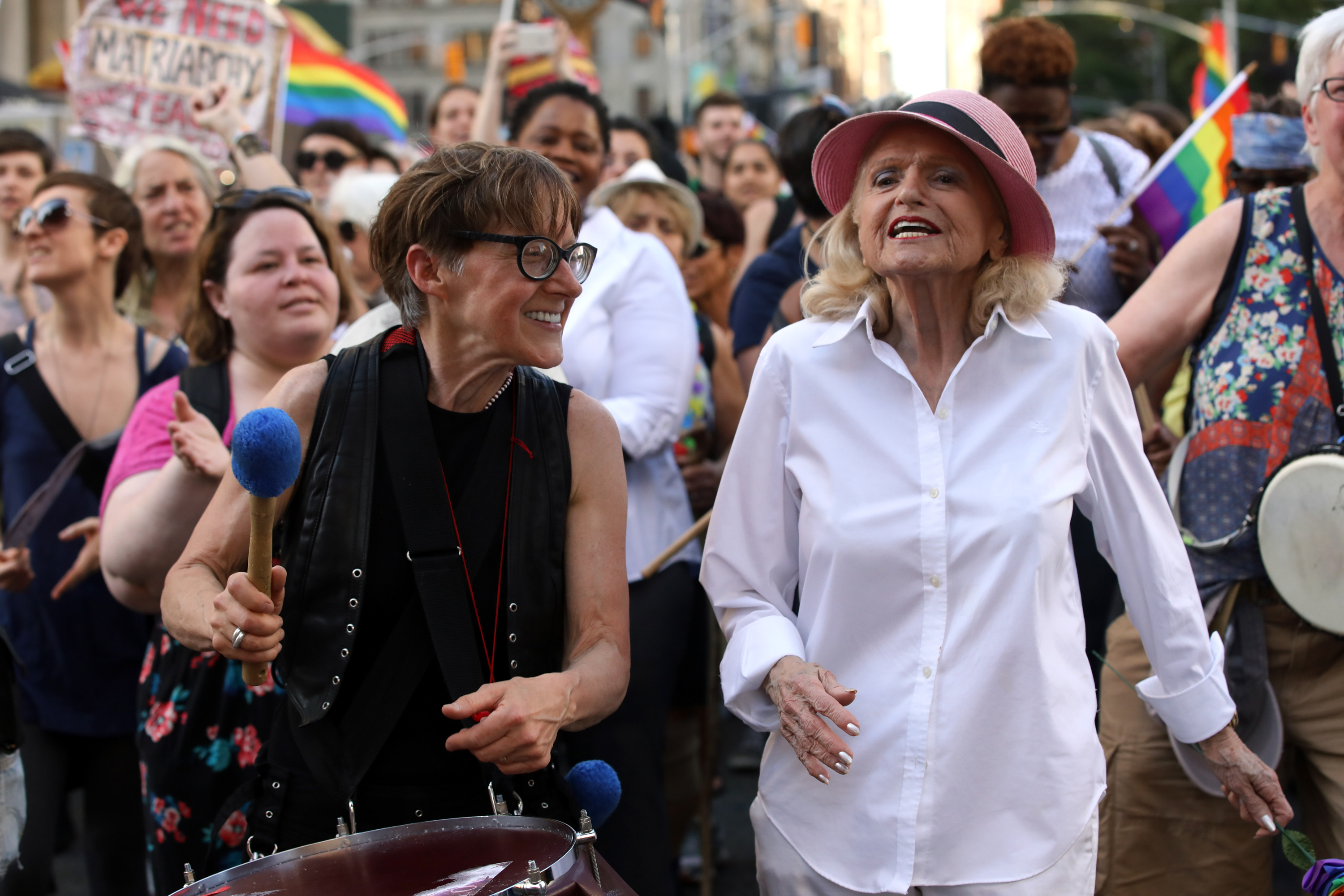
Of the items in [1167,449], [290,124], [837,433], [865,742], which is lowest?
[865,742]

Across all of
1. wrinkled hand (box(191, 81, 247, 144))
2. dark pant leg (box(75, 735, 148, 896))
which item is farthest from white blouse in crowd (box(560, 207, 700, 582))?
wrinkled hand (box(191, 81, 247, 144))

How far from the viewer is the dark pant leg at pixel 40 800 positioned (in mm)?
3205

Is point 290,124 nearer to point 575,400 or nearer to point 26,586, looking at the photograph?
point 26,586

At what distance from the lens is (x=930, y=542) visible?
7.51ft

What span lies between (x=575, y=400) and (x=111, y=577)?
4.57ft

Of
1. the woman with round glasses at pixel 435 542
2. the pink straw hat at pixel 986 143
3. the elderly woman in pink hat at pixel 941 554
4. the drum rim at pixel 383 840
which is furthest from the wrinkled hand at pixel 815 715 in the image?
the pink straw hat at pixel 986 143

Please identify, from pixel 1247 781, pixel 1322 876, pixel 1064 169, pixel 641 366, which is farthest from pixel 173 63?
pixel 1322 876

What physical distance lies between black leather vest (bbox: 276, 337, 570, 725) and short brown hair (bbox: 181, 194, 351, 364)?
1101 millimetres

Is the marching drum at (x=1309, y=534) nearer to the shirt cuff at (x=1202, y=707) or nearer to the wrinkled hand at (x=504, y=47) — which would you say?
the shirt cuff at (x=1202, y=707)

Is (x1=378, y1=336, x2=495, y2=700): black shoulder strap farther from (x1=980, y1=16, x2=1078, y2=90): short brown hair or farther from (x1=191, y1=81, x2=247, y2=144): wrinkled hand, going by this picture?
(x1=191, y1=81, x2=247, y2=144): wrinkled hand

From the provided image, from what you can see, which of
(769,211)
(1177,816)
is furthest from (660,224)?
(1177,816)

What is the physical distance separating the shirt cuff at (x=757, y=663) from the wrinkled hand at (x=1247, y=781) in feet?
2.72

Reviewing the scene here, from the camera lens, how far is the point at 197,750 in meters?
3.07

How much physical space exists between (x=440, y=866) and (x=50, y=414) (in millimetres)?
2777
